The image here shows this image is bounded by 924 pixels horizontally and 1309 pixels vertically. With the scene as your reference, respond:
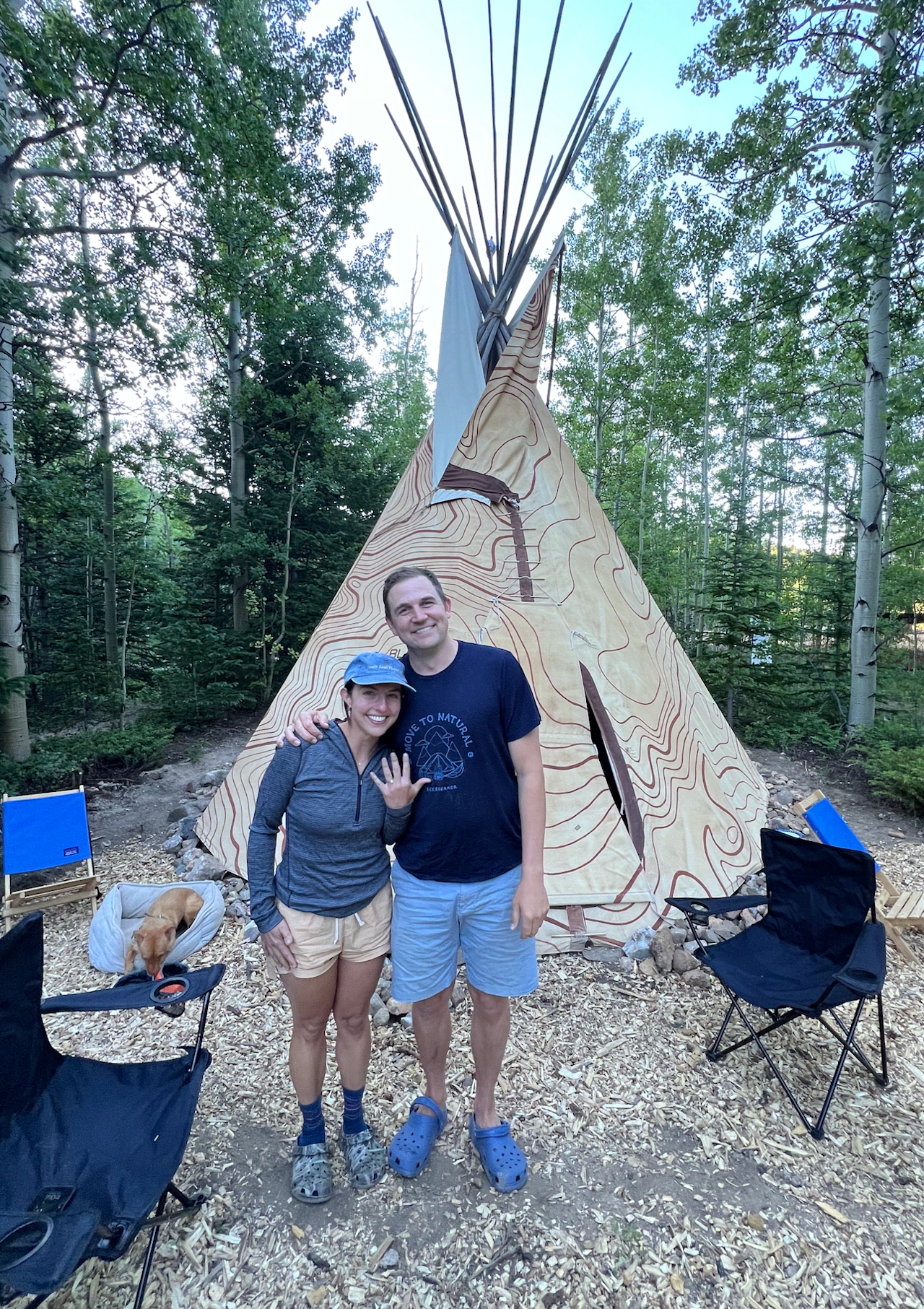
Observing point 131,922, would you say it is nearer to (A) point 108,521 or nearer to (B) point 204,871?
(B) point 204,871

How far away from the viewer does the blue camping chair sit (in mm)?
3213

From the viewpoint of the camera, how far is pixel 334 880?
1.59 meters

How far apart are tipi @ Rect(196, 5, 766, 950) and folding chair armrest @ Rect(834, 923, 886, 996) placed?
789 millimetres

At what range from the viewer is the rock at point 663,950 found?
2725 millimetres

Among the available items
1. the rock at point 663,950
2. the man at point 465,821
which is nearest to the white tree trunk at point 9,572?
the man at point 465,821

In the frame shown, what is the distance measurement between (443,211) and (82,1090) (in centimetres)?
513

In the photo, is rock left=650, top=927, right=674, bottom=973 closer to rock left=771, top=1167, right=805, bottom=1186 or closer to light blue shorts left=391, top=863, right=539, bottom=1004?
rock left=771, top=1167, right=805, bottom=1186

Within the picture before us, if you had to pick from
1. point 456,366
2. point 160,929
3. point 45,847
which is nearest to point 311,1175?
point 160,929

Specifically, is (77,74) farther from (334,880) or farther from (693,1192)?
(693,1192)

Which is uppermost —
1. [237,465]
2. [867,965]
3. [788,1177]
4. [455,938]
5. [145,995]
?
[237,465]

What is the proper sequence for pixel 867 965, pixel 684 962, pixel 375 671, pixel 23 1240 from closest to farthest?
1. pixel 23 1240
2. pixel 375 671
3. pixel 867 965
4. pixel 684 962

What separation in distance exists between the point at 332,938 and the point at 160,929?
1750mm

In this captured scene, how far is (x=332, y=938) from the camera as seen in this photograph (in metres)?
1.59

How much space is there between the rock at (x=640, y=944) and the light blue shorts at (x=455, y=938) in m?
1.29
